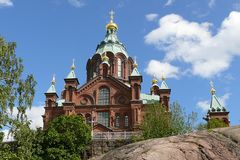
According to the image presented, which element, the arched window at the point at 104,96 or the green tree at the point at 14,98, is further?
the arched window at the point at 104,96

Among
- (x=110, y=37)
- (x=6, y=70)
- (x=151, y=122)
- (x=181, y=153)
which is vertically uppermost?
(x=110, y=37)

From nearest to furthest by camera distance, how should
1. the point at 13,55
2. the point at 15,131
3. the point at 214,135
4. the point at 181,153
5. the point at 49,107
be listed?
the point at 181,153 < the point at 214,135 < the point at 15,131 < the point at 13,55 < the point at 49,107

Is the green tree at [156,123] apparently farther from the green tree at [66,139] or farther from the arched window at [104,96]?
the arched window at [104,96]

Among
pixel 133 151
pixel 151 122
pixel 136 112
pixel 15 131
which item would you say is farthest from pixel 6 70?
pixel 136 112

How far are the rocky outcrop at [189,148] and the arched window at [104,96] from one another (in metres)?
39.6

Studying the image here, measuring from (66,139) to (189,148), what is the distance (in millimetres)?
24228

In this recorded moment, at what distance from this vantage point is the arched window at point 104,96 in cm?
5244

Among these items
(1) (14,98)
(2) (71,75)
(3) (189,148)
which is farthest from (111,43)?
(3) (189,148)

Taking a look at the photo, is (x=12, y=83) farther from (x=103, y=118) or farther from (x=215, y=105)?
(x=215, y=105)

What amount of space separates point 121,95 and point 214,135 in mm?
39653

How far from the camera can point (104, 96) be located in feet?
173

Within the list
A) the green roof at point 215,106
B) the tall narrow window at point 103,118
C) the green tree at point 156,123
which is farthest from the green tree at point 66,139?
the green roof at point 215,106

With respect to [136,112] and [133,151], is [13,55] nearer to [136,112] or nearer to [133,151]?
[133,151]

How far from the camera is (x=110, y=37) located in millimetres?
67750
